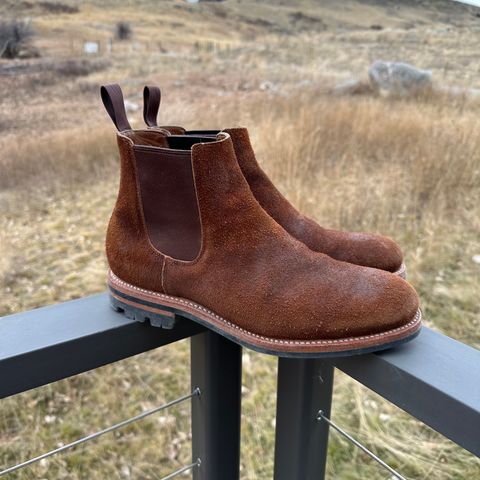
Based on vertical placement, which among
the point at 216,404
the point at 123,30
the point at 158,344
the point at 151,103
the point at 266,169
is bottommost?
the point at 266,169

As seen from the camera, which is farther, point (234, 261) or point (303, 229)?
point (303, 229)

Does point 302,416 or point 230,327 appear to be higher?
point 230,327

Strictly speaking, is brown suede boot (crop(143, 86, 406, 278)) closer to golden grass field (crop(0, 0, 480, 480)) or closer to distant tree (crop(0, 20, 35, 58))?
golden grass field (crop(0, 0, 480, 480))

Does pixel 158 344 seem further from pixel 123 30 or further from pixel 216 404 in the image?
pixel 123 30

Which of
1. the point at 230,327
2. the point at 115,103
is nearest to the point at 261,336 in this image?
the point at 230,327

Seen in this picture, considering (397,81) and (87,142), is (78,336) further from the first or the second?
(397,81)

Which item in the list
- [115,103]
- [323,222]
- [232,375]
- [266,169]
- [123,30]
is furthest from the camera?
[123,30]

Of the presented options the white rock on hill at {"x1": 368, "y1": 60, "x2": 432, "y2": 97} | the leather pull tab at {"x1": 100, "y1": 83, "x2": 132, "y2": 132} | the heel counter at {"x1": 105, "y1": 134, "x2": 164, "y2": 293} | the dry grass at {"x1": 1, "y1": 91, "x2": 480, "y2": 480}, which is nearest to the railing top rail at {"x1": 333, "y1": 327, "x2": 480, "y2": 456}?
the heel counter at {"x1": 105, "y1": 134, "x2": 164, "y2": 293}

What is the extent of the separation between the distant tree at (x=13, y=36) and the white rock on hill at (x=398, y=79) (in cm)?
363

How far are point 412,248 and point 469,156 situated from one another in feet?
2.46

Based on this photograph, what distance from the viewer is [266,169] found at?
273 cm

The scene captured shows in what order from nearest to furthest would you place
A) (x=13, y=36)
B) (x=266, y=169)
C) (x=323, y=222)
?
(x=323, y=222), (x=266, y=169), (x=13, y=36)

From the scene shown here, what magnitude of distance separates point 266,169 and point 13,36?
11.8 feet

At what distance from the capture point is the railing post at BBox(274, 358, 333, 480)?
600mm
